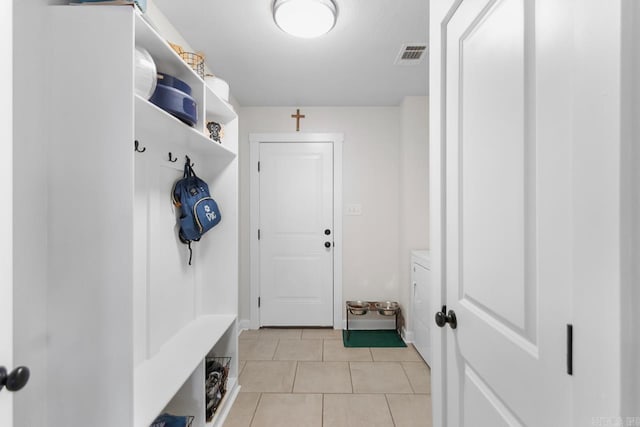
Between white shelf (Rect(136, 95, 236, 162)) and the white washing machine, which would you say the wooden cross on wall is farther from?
the white washing machine

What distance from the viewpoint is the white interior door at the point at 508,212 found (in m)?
0.62

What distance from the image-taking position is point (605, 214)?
49cm

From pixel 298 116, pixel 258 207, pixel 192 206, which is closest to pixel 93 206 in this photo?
pixel 192 206

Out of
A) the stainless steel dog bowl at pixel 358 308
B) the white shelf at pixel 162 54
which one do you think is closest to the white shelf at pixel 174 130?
the white shelf at pixel 162 54

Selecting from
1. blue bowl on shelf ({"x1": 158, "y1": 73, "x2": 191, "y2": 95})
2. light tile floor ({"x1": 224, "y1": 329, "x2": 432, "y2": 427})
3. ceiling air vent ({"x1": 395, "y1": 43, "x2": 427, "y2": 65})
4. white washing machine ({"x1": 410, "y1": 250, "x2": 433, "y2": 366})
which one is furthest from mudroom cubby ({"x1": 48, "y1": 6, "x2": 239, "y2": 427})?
white washing machine ({"x1": 410, "y1": 250, "x2": 433, "y2": 366})

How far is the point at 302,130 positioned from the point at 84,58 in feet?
8.31

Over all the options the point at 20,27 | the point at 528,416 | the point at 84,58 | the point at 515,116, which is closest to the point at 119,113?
the point at 84,58

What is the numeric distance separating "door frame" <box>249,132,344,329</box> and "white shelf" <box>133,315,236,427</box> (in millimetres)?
1277

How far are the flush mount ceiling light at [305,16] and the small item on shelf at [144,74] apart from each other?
860mm

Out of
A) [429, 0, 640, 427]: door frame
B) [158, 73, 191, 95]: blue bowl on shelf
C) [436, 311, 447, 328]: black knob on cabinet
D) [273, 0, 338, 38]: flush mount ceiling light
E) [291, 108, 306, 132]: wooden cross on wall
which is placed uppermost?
[273, 0, 338, 38]: flush mount ceiling light

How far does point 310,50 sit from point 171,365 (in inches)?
83.8

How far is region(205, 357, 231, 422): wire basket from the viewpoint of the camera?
1870 mm

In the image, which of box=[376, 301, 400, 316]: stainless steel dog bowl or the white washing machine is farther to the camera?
box=[376, 301, 400, 316]: stainless steel dog bowl

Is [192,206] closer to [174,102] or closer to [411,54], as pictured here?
[174,102]
